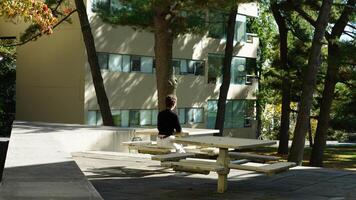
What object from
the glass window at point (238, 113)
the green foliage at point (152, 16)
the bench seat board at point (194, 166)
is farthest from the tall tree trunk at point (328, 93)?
the bench seat board at point (194, 166)

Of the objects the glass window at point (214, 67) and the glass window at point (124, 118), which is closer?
the glass window at point (124, 118)

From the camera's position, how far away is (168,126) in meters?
11.4

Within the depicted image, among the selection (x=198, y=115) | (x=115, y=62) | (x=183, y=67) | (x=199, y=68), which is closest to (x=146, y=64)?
(x=115, y=62)

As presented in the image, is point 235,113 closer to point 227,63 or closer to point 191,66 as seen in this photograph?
point 191,66

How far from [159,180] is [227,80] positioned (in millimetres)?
23537

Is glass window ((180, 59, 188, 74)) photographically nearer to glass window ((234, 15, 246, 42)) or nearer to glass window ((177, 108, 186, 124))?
glass window ((177, 108, 186, 124))

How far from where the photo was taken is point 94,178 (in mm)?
10586

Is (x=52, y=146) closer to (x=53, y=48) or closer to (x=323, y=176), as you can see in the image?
(x=323, y=176)

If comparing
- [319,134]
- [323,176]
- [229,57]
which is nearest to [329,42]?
[319,134]

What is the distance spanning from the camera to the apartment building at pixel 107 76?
31.4 metres

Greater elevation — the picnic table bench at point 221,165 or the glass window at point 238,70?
the glass window at point 238,70

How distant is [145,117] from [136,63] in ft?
10.2

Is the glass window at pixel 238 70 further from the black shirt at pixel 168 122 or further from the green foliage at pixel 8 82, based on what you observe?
the black shirt at pixel 168 122

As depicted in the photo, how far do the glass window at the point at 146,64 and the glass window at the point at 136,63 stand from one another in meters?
0.23
